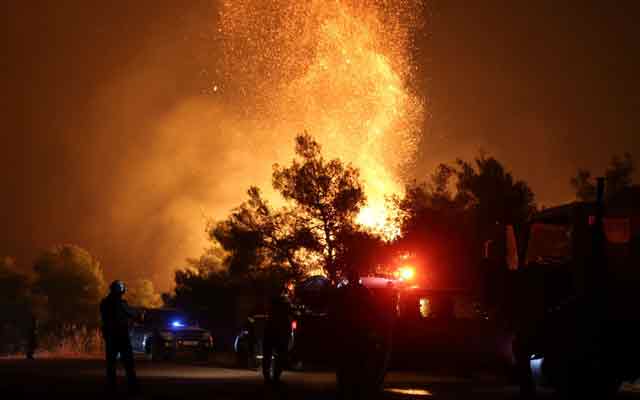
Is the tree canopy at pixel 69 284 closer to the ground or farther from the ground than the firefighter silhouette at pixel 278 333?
farther from the ground

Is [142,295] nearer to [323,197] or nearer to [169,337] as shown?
[323,197]

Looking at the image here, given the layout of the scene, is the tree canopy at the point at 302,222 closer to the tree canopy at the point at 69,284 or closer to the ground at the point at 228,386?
the ground at the point at 228,386

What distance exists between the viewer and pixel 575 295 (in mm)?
13414

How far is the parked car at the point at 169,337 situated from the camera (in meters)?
31.9

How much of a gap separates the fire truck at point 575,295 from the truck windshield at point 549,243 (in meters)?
0.02

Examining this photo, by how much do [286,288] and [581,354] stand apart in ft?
93.1

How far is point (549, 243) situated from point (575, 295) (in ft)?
7.21

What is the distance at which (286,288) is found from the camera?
41.0 meters

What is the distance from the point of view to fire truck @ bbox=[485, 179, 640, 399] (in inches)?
503

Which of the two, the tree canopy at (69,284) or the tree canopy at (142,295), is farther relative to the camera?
the tree canopy at (142,295)

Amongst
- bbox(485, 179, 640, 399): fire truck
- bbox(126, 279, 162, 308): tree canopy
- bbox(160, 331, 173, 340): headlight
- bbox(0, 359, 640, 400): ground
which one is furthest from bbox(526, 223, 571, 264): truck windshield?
bbox(126, 279, 162, 308): tree canopy

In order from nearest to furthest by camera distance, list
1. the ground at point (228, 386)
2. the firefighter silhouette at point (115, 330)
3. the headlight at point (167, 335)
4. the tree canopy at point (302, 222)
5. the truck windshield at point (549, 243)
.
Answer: the truck windshield at point (549, 243)
the ground at point (228, 386)
the firefighter silhouette at point (115, 330)
the headlight at point (167, 335)
the tree canopy at point (302, 222)

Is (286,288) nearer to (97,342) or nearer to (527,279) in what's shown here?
(97,342)

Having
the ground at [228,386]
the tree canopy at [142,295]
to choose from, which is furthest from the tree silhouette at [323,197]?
the tree canopy at [142,295]
